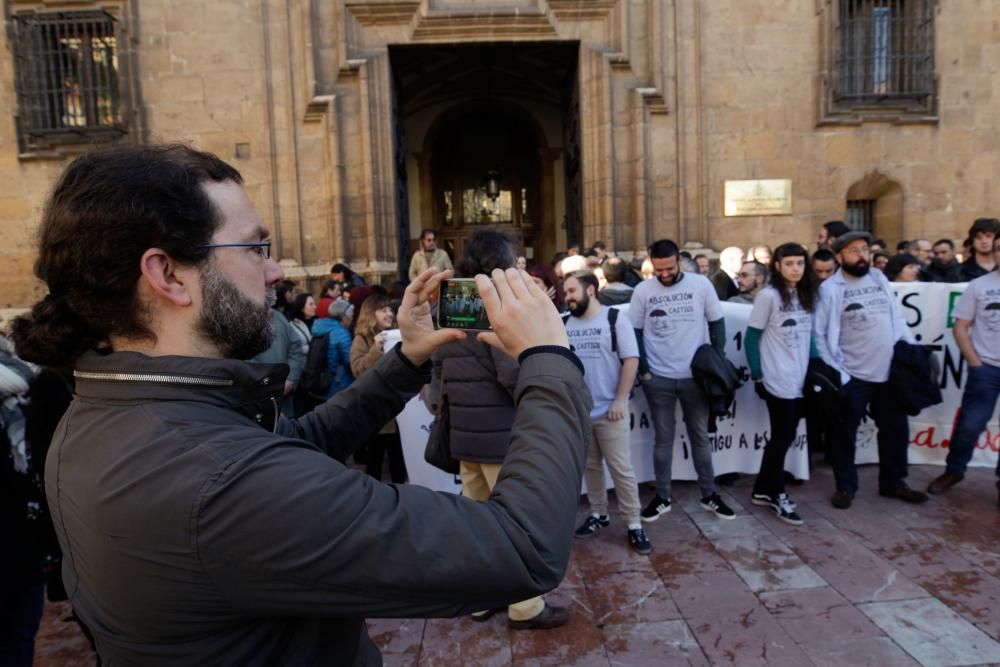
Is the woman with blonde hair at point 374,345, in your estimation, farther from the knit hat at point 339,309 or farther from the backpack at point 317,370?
the knit hat at point 339,309

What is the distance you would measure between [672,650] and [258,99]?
1050cm

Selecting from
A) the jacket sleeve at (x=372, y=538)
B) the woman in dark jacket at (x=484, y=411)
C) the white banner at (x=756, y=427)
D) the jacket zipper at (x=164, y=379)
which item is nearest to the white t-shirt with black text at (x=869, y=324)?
the white banner at (x=756, y=427)

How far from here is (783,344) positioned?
4.70m

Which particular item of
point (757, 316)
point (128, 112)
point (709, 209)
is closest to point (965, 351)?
point (757, 316)

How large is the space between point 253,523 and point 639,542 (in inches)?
146

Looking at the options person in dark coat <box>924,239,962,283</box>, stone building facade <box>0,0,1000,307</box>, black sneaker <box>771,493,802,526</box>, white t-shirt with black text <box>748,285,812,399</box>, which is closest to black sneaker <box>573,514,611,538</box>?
black sneaker <box>771,493,802,526</box>

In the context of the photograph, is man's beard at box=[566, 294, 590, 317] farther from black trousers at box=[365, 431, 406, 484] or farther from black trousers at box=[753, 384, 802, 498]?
black trousers at box=[365, 431, 406, 484]

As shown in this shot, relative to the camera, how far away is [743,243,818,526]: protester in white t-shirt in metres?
4.66

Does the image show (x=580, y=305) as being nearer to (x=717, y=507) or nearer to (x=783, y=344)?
(x=783, y=344)

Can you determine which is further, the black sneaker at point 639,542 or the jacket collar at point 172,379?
the black sneaker at point 639,542

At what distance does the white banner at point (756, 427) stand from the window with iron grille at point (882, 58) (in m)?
6.47

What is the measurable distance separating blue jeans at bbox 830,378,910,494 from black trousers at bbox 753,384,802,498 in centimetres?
43

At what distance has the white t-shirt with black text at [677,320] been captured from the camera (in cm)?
476

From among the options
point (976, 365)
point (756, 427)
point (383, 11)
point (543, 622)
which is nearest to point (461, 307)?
point (543, 622)
